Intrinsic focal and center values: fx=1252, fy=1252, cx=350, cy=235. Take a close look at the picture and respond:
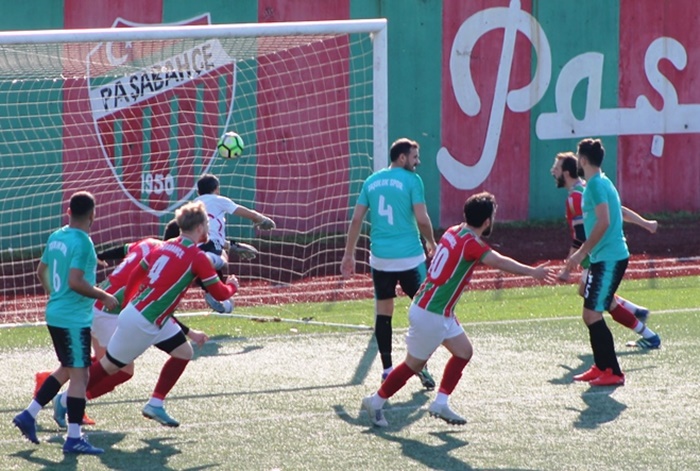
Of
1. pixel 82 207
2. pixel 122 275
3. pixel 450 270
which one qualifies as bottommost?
pixel 122 275

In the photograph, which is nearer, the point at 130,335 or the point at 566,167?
the point at 130,335

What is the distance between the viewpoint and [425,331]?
874 centimetres

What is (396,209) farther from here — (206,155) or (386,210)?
(206,155)

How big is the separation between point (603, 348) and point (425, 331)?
2.08 m

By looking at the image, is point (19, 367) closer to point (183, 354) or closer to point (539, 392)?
point (183, 354)

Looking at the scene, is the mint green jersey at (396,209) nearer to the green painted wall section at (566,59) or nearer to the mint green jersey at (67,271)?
the mint green jersey at (67,271)

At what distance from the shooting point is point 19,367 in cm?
1109

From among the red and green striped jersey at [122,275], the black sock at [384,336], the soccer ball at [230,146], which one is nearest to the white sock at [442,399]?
the black sock at [384,336]

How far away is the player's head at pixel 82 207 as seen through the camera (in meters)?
8.20

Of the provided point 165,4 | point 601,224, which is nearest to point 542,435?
point 601,224

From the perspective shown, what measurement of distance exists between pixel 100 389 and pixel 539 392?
11.2 ft

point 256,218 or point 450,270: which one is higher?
point 450,270

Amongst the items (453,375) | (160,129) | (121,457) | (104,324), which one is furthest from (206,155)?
(121,457)

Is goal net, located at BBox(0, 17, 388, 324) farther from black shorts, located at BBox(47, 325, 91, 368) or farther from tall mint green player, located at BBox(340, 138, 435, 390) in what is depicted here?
black shorts, located at BBox(47, 325, 91, 368)
